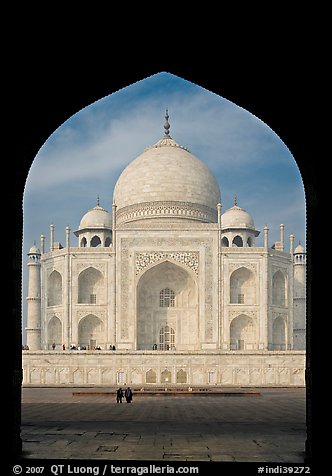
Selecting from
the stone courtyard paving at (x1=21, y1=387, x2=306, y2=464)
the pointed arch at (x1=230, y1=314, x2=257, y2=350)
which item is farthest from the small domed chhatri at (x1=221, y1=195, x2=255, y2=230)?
the stone courtyard paving at (x1=21, y1=387, x2=306, y2=464)

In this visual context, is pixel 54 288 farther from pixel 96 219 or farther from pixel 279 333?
pixel 279 333

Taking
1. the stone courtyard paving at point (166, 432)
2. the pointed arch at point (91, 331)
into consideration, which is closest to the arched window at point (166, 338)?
the pointed arch at point (91, 331)

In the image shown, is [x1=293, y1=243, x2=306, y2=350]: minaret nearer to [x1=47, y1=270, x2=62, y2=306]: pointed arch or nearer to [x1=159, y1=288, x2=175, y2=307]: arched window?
[x1=159, y1=288, x2=175, y2=307]: arched window

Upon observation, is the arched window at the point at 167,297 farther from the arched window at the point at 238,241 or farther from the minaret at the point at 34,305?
the minaret at the point at 34,305

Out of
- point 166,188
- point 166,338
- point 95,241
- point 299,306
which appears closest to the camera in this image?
point 166,338

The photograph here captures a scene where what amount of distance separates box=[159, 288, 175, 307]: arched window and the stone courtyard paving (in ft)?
58.8

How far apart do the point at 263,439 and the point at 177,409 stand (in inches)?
228

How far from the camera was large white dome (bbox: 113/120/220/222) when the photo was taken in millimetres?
34188

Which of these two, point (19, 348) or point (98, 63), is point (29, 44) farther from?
point (19, 348)

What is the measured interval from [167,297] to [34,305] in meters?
7.09

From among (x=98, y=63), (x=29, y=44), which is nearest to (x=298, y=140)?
(x=98, y=63)

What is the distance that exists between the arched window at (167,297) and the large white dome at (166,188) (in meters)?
3.89

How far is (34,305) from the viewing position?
34312 mm

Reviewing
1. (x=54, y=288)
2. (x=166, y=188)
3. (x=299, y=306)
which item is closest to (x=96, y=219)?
(x=166, y=188)
